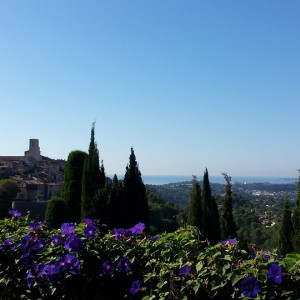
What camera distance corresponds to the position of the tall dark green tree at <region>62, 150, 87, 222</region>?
19156 mm

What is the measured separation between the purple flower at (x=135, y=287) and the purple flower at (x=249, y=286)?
596mm

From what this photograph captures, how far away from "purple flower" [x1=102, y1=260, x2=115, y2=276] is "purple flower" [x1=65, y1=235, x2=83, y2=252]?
0.18 m

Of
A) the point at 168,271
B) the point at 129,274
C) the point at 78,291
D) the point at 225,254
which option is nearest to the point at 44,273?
the point at 78,291

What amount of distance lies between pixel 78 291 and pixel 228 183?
15.3m

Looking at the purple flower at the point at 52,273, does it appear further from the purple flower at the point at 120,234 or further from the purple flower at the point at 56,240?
the purple flower at the point at 120,234

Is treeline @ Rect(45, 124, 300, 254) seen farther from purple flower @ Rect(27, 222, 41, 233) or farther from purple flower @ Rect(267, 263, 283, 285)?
purple flower @ Rect(267, 263, 283, 285)

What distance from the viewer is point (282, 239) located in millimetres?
16219

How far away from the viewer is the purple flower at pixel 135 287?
7.37 ft

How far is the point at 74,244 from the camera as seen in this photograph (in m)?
2.40

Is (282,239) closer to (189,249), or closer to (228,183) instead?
(228,183)

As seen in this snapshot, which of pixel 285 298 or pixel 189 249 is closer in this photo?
pixel 285 298

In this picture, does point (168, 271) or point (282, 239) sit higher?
point (168, 271)

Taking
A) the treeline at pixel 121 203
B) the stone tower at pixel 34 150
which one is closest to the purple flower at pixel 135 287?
the treeline at pixel 121 203

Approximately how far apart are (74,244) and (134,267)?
15.2 inches
